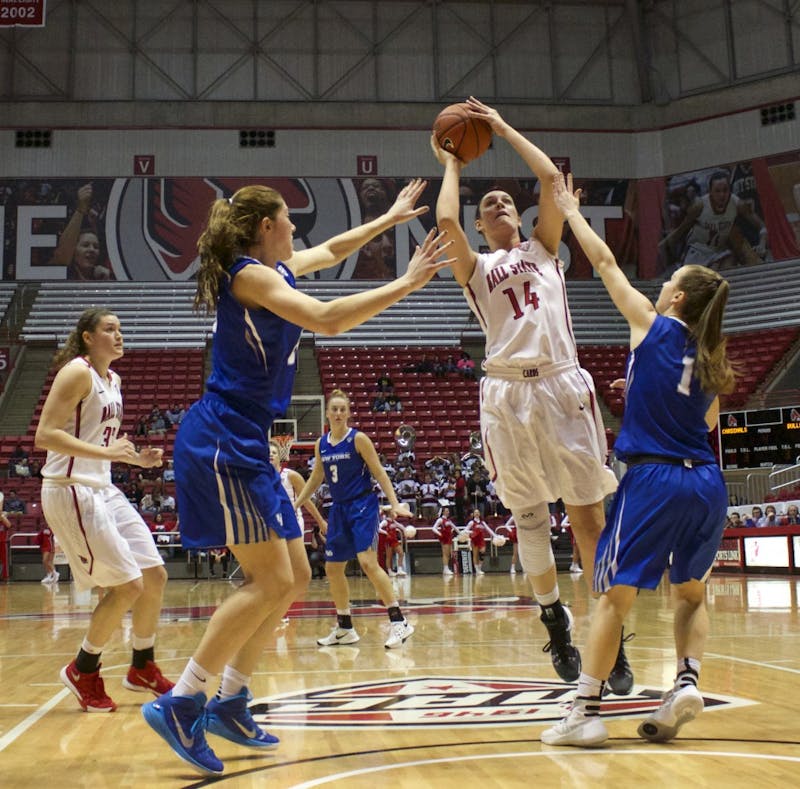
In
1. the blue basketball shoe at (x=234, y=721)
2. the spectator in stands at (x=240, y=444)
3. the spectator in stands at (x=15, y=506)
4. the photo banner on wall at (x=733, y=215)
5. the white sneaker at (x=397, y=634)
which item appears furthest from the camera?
the photo banner on wall at (x=733, y=215)

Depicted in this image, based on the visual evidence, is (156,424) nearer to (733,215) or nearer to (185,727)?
(733,215)

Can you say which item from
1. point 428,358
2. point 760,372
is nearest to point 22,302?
point 428,358

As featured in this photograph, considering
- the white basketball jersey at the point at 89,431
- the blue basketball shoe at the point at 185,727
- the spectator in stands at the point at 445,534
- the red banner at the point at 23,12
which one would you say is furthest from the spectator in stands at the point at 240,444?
the red banner at the point at 23,12

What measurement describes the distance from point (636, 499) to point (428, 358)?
2315 centimetres

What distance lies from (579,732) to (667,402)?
4.07ft

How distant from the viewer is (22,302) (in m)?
27.1

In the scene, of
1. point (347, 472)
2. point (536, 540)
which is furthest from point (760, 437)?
point (536, 540)

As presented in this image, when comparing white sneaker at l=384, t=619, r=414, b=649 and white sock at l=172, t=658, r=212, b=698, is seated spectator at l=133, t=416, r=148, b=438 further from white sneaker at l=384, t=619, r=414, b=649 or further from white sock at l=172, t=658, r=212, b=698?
white sock at l=172, t=658, r=212, b=698

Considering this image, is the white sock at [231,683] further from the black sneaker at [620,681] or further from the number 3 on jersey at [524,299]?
the number 3 on jersey at [524,299]

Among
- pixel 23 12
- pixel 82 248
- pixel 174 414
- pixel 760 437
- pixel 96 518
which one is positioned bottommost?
pixel 96 518

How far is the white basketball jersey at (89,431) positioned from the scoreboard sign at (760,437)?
18.1 meters

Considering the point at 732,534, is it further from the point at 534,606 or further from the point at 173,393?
the point at 173,393

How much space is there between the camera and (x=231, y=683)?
3.71 meters

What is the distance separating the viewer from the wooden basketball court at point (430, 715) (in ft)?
10.5
